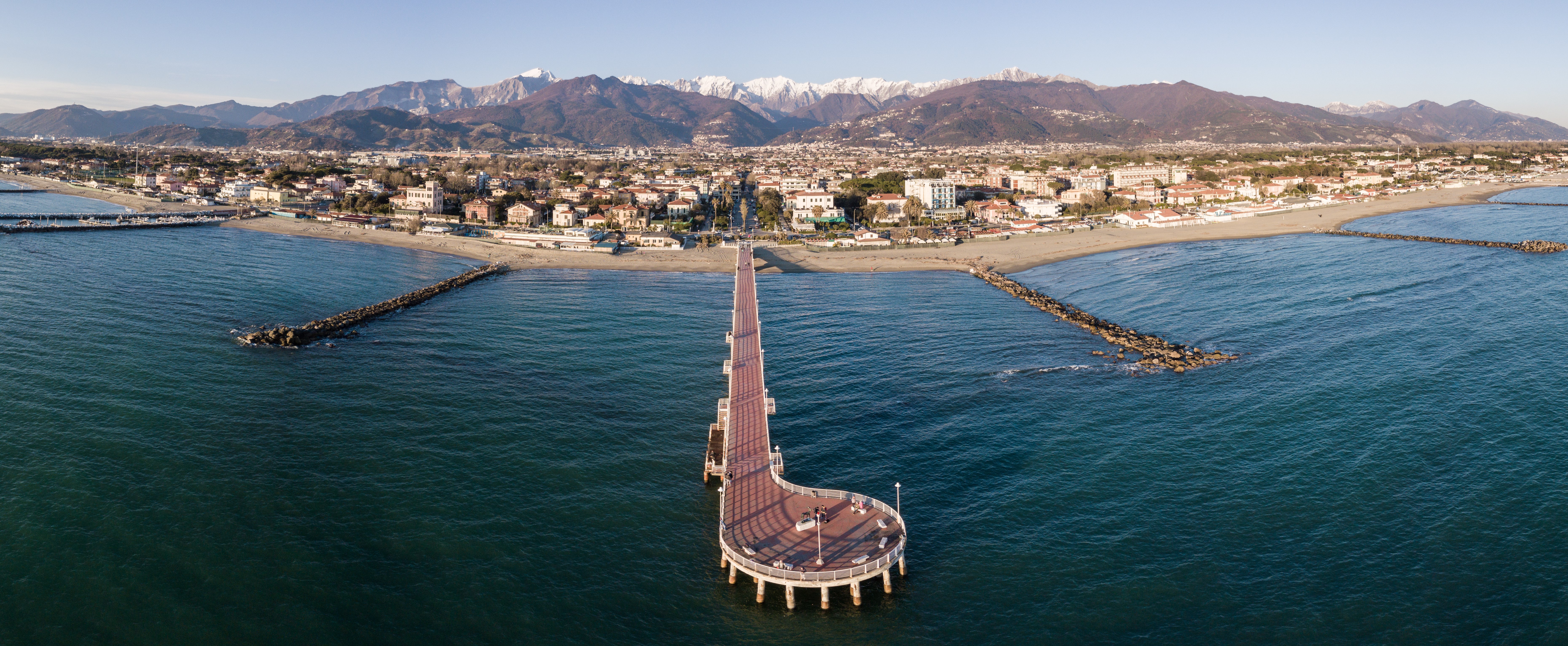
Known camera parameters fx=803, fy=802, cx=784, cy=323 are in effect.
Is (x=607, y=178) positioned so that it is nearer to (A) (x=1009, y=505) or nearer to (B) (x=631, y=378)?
(B) (x=631, y=378)

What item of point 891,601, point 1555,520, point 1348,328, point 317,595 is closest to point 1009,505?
point 891,601

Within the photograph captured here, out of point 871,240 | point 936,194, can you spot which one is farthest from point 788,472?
point 936,194

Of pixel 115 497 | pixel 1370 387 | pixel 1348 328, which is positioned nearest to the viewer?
pixel 115 497

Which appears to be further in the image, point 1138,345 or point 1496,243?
point 1496,243

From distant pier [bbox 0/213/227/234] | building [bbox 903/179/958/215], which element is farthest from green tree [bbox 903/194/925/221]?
distant pier [bbox 0/213/227/234]

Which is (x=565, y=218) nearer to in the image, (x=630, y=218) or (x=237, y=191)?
(x=630, y=218)

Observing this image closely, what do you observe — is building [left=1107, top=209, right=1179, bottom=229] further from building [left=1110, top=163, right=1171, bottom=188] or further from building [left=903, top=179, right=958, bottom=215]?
building [left=1110, top=163, right=1171, bottom=188]

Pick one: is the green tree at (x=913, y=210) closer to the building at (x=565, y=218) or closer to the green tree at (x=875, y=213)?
the green tree at (x=875, y=213)
